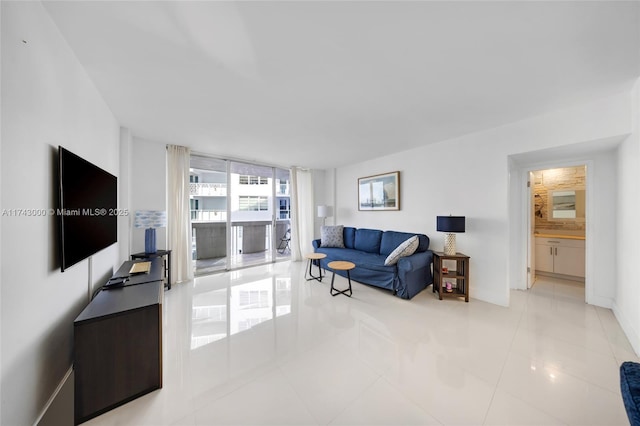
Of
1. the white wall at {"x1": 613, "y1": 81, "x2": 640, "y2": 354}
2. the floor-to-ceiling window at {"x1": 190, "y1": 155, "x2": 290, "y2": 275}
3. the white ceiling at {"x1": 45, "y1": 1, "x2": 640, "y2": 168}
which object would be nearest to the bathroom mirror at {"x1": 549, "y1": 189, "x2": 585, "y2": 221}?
the white wall at {"x1": 613, "y1": 81, "x2": 640, "y2": 354}

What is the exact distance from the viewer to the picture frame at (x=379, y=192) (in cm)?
419

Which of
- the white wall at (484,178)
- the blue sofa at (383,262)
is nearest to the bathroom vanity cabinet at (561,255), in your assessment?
the white wall at (484,178)

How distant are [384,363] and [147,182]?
4.19 meters

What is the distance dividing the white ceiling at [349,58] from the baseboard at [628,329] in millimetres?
2312

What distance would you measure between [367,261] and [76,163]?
3.48 metres

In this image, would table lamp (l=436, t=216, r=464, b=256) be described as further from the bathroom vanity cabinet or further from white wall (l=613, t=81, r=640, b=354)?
the bathroom vanity cabinet

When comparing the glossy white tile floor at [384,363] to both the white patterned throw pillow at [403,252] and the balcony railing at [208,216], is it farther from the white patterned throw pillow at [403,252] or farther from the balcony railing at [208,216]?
the balcony railing at [208,216]

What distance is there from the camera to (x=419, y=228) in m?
3.87

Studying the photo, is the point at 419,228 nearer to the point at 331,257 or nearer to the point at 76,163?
the point at 331,257

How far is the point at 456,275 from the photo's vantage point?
3068 mm

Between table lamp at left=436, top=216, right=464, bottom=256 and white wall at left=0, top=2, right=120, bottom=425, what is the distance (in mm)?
3817

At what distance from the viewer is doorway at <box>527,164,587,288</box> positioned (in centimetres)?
367

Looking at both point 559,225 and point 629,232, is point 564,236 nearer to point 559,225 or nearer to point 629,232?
point 559,225

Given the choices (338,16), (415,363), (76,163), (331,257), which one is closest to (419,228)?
(331,257)
